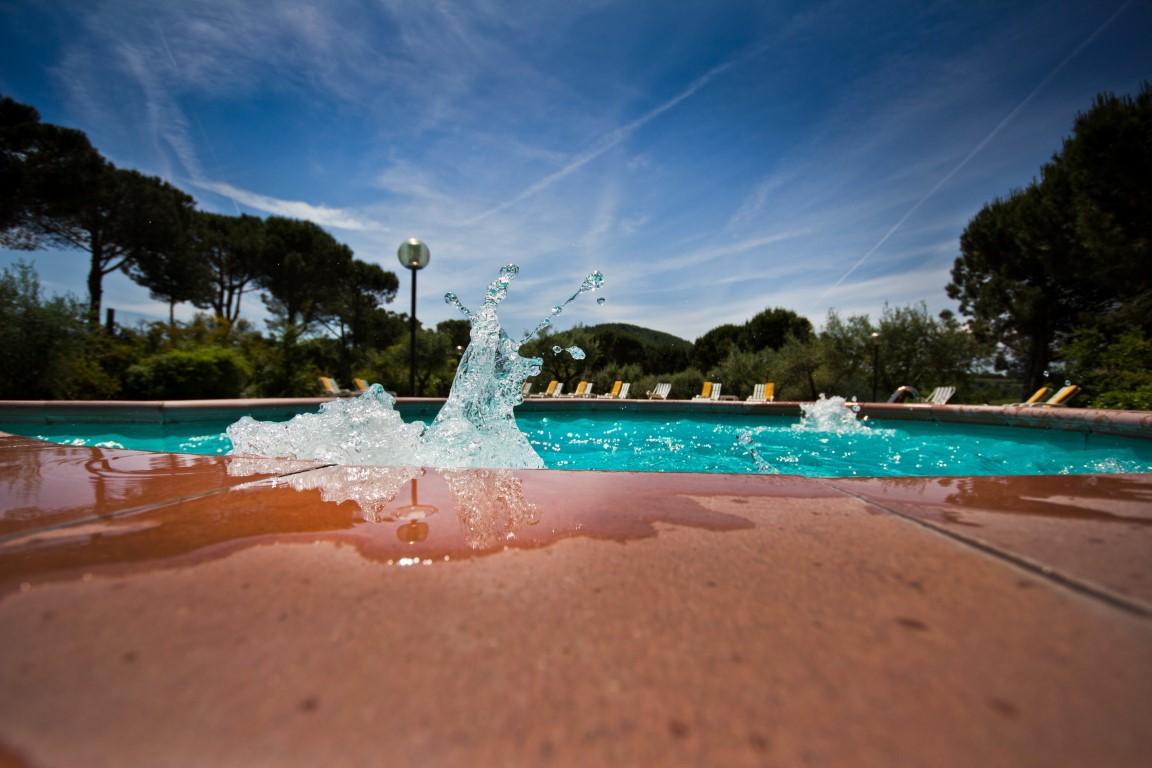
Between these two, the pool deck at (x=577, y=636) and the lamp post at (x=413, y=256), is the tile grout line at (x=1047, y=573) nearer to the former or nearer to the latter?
the pool deck at (x=577, y=636)

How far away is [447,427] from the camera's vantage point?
13.4 feet

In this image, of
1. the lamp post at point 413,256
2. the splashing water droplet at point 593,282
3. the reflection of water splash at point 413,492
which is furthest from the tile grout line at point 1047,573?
the lamp post at point 413,256

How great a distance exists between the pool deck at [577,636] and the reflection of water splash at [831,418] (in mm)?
6470

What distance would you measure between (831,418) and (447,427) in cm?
629

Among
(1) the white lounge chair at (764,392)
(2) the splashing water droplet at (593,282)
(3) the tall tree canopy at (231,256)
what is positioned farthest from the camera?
(3) the tall tree canopy at (231,256)

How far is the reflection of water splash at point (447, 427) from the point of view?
347 centimetres

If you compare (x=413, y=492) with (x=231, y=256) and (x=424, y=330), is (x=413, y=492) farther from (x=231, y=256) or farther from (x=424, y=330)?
(x=231, y=256)

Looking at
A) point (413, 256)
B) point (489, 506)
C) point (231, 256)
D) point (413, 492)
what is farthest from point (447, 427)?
point (231, 256)

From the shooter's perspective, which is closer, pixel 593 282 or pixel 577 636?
pixel 577 636

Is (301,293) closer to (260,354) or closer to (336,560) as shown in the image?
(260,354)

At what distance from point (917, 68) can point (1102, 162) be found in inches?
269

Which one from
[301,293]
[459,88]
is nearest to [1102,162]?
[459,88]

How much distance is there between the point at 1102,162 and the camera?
41.6ft

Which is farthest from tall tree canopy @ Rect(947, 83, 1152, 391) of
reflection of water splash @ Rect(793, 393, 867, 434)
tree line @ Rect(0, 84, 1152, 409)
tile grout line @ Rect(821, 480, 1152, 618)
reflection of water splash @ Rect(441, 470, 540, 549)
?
reflection of water splash @ Rect(441, 470, 540, 549)
